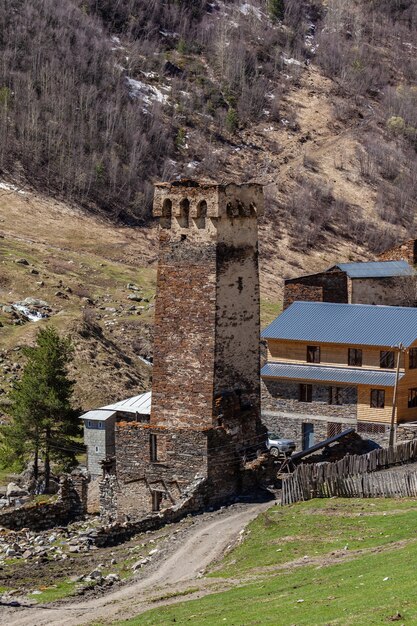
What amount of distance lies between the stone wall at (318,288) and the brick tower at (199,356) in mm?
18106

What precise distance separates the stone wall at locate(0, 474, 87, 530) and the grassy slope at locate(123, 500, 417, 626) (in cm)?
808

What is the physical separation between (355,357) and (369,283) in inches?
534

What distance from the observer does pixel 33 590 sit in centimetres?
3441

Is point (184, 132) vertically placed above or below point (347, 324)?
below

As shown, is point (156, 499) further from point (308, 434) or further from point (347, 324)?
point (347, 324)

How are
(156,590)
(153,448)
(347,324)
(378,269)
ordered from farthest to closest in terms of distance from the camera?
1. (378,269)
2. (347,324)
3. (153,448)
4. (156,590)

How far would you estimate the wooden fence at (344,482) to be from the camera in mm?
39281

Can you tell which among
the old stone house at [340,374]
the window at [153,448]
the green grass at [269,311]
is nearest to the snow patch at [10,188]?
the green grass at [269,311]

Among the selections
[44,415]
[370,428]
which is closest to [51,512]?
[44,415]

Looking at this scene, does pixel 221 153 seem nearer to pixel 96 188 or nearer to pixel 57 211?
pixel 96 188

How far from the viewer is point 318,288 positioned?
6462 cm

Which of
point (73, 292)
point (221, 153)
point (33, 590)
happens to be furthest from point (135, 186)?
point (33, 590)

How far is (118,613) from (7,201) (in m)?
84.8

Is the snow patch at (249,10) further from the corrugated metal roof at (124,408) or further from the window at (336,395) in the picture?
the window at (336,395)
